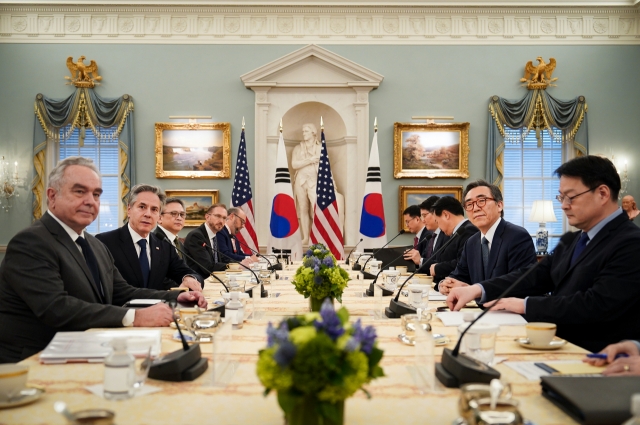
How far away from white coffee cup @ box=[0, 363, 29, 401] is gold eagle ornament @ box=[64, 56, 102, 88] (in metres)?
8.39

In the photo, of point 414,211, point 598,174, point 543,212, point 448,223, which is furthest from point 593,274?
point 543,212

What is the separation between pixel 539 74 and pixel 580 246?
7059mm

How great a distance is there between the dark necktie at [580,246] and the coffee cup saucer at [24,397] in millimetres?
2354

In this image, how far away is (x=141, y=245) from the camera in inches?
171

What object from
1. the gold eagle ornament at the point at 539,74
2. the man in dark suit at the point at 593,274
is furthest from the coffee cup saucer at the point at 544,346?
the gold eagle ornament at the point at 539,74

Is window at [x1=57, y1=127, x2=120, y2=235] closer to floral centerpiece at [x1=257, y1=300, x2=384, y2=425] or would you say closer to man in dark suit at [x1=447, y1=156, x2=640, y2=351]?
man in dark suit at [x1=447, y1=156, x2=640, y2=351]

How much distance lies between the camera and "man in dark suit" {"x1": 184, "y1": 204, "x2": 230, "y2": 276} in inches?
241

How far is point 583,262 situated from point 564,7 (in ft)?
25.7

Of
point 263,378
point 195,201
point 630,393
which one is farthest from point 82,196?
point 195,201

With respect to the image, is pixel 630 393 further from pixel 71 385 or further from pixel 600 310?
pixel 71 385

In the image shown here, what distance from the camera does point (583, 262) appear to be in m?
2.74

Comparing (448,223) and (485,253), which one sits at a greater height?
(448,223)

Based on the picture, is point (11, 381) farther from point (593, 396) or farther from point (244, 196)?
point (244, 196)

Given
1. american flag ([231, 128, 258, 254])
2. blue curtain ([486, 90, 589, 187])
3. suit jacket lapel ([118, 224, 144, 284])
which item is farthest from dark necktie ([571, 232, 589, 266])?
blue curtain ([486, 90, 589, 187])
